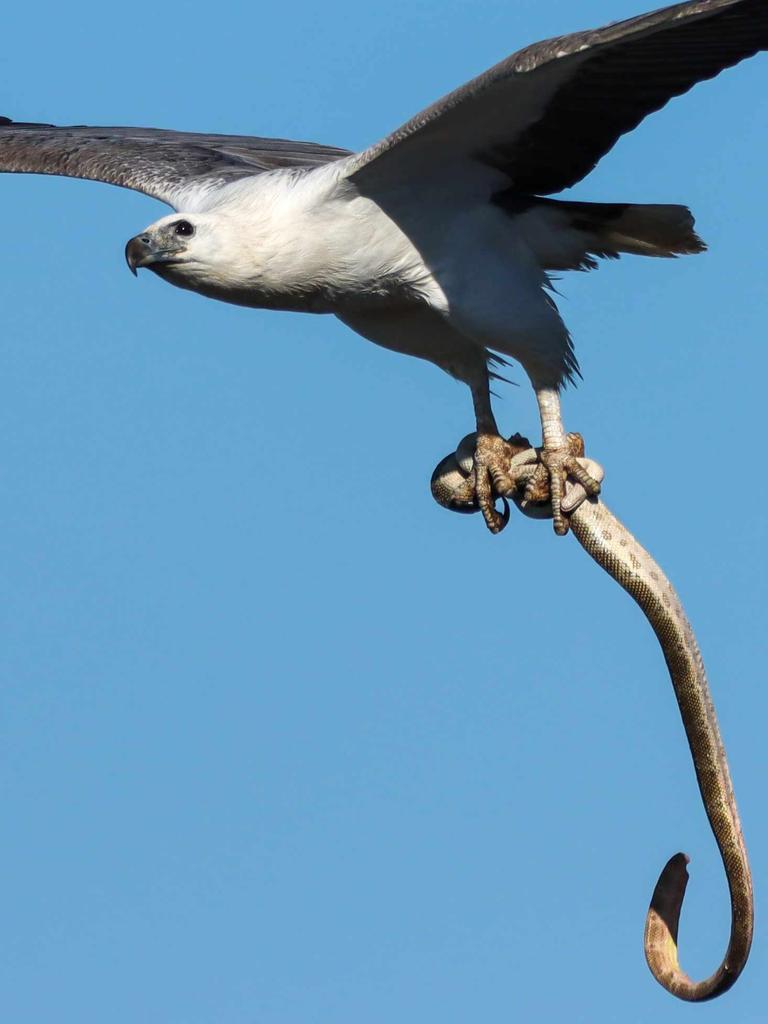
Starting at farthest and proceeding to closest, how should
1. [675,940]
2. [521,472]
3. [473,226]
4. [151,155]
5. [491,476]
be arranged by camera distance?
[151,155] → [473,226] → [491,476] → [521,472] → [675,940]

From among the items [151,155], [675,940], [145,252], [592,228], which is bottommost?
[675,940]

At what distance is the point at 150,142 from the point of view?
1146cm

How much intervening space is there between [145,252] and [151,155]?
2.25m

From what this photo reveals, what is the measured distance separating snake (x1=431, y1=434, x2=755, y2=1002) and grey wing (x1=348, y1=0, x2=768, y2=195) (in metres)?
1.59

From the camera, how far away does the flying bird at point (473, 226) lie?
854 centimetres

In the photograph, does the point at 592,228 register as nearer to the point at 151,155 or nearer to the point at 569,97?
the point at 569,97

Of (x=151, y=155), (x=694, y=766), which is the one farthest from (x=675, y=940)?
(x=151, y=155)

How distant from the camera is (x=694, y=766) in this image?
7.81 m

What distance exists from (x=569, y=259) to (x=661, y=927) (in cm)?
291

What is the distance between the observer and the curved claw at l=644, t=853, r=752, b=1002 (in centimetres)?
741

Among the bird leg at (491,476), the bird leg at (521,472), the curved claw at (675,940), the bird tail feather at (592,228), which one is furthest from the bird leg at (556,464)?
the curved claw at (675,940)

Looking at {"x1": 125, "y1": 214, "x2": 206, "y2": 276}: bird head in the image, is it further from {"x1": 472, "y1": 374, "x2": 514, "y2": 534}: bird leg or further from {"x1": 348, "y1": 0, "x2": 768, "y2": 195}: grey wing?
{"x1": 472, "y1": 374, "x2": 514, "y2": 534}: bird leg

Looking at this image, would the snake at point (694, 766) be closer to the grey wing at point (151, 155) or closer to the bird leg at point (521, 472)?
the bird leg at point (521, 472)

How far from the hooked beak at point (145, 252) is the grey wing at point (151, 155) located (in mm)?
1092
